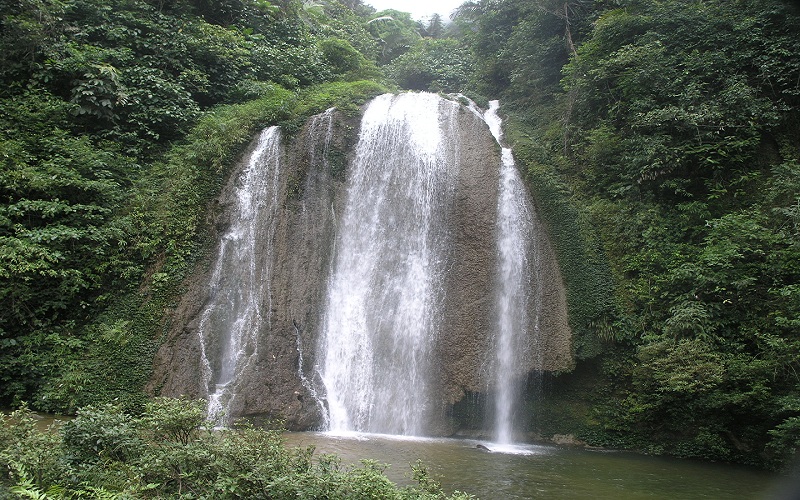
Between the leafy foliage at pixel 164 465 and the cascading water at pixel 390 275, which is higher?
the cascading water at pixel 390 275

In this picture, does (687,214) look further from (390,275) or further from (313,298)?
Result: (313,298)

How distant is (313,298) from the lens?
13344 millimetres

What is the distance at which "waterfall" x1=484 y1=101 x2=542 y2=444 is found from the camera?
12.1 metres

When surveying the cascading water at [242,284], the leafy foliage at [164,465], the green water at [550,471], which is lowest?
the green water at [550,471]

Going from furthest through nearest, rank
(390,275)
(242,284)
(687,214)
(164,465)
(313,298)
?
(390,275), (313,298), (242,284), (687,214), (164,465)

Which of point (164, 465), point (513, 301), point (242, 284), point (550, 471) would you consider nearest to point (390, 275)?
point (513, 301)

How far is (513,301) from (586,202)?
3.73m

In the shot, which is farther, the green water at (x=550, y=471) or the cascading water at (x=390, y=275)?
the cascading water at (x=390, y=275)

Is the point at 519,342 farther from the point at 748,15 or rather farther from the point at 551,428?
the point at 748,15

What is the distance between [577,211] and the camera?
13758 millimetres

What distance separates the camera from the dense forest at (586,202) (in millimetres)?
10289

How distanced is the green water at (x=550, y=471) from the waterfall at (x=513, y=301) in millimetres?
1262

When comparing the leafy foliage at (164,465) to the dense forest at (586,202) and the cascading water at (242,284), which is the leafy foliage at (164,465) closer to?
the dense forest at (586,202)

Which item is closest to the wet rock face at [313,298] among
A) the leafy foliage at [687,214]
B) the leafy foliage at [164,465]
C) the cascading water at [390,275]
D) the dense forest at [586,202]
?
the cascading water at [390,275]
